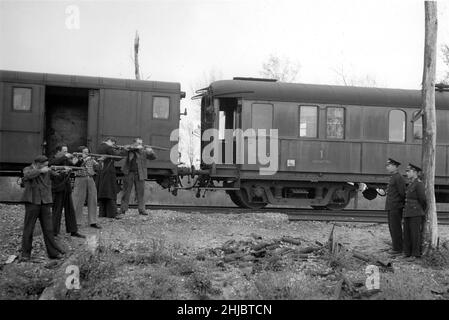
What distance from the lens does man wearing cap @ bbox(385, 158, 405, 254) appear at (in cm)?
973

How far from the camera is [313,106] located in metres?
15.0

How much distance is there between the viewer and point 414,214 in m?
9.37

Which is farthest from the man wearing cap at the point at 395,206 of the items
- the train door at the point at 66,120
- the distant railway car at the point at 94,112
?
the train door at the point at 66,120

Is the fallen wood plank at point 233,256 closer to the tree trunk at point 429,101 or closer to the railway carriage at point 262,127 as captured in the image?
the tree trunk at point 429,101

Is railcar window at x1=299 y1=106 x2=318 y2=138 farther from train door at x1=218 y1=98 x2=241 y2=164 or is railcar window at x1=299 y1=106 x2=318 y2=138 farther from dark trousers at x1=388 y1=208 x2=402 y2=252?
dark trousers at x1=388 y1=208 x2=402 y2=252

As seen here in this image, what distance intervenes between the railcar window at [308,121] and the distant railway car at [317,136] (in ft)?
0.09

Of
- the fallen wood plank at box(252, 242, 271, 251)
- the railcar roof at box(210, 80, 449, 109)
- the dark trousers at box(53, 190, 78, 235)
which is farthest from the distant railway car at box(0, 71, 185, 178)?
the fallen wood plank at box(252, 242, 271, 251)

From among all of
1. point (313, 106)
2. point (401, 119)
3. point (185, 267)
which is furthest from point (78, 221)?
point (401, 119)

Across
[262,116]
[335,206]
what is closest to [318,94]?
[262,116]

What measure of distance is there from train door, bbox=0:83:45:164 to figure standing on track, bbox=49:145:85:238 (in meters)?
5.17

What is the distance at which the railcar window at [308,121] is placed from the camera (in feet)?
48.9

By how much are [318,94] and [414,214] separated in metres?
6.35
